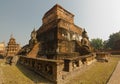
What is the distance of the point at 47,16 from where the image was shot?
2098 cm

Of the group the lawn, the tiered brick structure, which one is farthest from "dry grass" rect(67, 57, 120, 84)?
the tiered brick structure

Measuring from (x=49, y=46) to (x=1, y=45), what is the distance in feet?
131

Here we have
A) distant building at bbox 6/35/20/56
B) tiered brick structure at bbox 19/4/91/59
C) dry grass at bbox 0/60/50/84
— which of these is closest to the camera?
dry grass at bbox 0/60/50/84

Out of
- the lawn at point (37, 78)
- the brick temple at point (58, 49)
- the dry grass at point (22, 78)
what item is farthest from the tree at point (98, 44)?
the dry grass at point (22, 78)

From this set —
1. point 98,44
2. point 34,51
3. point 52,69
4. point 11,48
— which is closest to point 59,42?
point 34,51

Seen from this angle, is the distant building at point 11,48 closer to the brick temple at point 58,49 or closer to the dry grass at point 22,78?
the brick temple at point 58,49

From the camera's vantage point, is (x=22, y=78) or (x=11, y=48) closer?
(x=22, y=78)

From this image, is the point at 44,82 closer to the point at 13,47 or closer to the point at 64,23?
the point at 64,23

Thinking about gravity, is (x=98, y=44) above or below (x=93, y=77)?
above

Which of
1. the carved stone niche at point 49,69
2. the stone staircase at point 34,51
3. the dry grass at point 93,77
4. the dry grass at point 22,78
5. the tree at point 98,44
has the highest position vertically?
the tree at point 98,44

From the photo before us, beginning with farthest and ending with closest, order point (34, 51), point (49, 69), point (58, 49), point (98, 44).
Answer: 1. point (98, 44)
2. point (34, 51)
3. point (58, 49)
4. point (49, 69)

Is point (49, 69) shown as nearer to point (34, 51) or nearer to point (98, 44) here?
point (34, 51)

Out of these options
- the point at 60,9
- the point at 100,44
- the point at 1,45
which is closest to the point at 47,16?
the point at 60,9

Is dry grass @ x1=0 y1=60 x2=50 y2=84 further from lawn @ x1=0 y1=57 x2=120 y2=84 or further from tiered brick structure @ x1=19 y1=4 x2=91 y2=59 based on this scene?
tiered brick structure @ x1=19 y1=4 x2=91 y2=59
